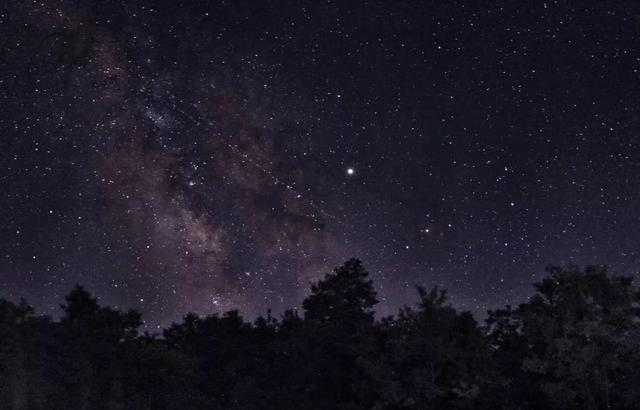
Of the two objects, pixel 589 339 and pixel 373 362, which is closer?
pixel 589 339

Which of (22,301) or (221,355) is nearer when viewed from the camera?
(22,301)

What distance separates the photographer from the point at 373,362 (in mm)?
31609

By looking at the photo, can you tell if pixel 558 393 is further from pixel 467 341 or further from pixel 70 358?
pixel 70 358

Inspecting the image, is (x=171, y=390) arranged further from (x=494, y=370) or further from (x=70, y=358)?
(x=494, y=370)

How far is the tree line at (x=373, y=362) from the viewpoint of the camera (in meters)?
26.2

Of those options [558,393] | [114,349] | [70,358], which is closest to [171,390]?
[114,349]

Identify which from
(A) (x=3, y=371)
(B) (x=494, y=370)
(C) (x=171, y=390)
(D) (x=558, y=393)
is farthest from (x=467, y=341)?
(A) (x=3, y=371)

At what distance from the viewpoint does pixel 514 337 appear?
35469 millimetres

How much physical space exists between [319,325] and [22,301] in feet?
55.8

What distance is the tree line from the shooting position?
2618cm

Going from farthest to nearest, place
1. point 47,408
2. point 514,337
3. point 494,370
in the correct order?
point 514,337 < point 494,370 < point 47,408

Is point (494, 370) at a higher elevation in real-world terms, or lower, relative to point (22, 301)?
lower

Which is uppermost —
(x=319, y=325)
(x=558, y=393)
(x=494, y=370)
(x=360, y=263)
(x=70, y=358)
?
(x=360, y=263)

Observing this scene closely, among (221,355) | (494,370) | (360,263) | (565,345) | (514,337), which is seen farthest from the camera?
(360,263)
